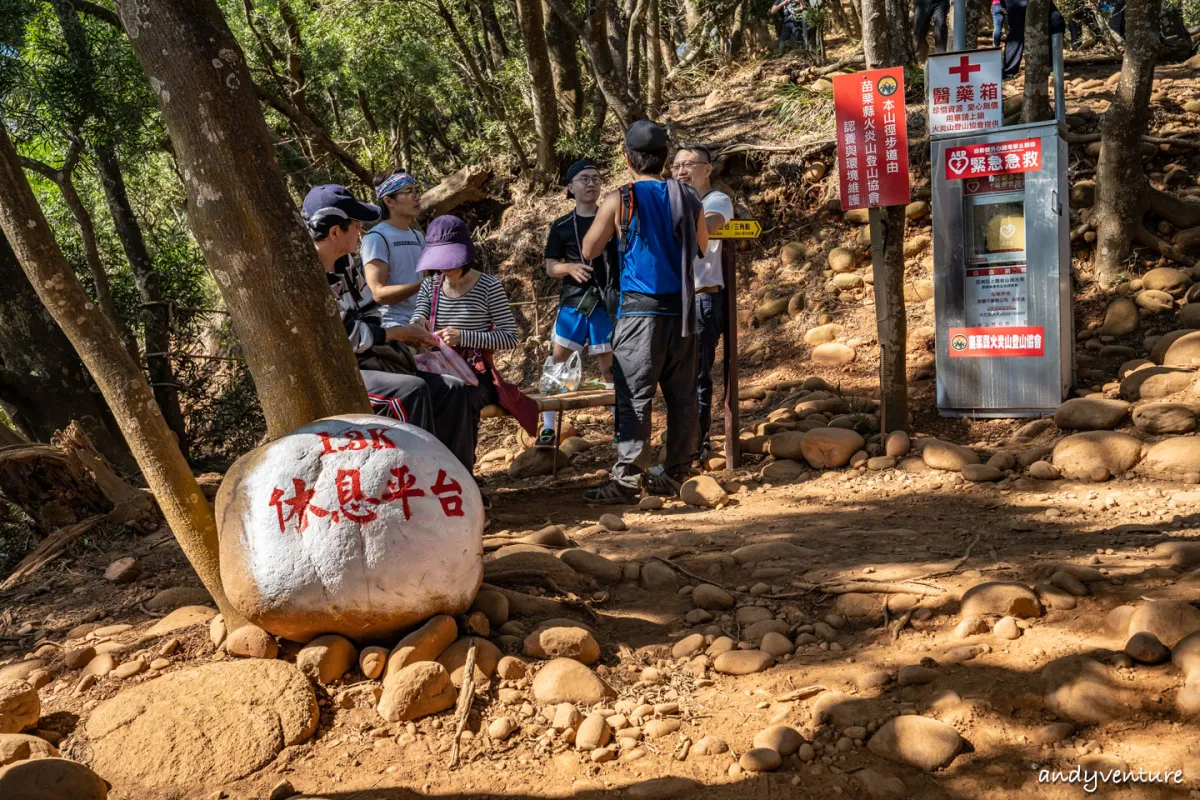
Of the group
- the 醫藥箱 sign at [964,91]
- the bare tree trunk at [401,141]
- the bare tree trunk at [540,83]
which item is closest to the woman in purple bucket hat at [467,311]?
the 醫藥箱 sign at [964,91]

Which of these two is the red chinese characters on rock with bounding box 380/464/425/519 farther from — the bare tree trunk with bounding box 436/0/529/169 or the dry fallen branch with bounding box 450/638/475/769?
the bare tree trunk with bounding box 436/0/529/169

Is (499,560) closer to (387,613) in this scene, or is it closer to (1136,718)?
(387,613)

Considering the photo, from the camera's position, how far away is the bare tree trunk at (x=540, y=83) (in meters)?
10.5

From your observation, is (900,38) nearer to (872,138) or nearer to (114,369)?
(872,138)

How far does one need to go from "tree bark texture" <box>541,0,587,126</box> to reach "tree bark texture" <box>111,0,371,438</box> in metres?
8.97

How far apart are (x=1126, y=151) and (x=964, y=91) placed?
6.54 ft

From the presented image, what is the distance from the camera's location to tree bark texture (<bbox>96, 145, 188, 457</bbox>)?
733 centimetres

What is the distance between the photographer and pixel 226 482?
11.1ft

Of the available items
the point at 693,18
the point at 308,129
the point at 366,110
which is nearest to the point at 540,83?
the point at 308,129

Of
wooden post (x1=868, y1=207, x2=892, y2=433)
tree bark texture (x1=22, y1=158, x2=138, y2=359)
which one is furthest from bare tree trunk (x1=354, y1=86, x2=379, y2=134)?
wooden post (x1=868, y1=207, x2=892, y2=433)

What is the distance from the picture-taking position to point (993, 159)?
635cm

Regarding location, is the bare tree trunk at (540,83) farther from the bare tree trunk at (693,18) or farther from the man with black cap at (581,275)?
the man with black cap at (581,275)

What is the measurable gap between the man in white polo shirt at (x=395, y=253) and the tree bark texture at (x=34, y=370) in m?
2.46

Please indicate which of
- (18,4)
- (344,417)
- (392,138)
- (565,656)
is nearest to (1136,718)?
(565,656)
